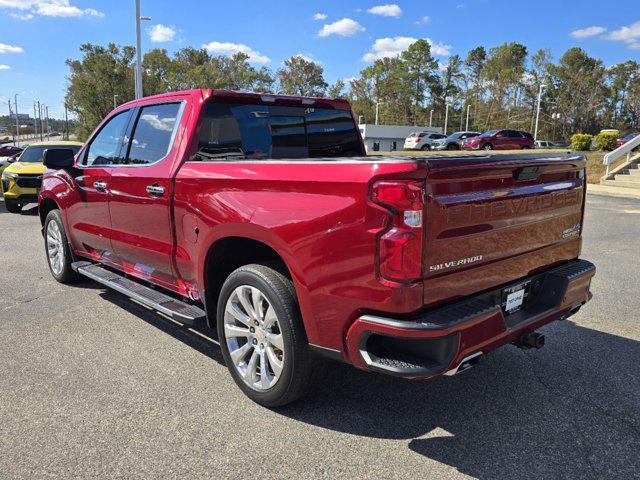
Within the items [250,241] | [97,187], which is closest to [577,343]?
[250,241]

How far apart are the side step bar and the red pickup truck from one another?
0.06 feet

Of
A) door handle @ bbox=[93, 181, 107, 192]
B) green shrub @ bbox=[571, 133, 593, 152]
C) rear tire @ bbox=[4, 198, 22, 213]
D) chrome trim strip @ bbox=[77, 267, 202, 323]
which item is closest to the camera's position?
chrome trim strip @ bbox=[77, 267, 202, 323]

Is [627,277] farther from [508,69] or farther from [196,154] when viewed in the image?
[508,69]

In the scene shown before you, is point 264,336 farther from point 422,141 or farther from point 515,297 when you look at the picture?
point 422,141

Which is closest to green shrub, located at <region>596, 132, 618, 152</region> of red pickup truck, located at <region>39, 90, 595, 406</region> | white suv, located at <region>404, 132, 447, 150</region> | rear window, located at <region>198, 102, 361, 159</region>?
white suv, located at <region>404, 132, 447, 150</region>

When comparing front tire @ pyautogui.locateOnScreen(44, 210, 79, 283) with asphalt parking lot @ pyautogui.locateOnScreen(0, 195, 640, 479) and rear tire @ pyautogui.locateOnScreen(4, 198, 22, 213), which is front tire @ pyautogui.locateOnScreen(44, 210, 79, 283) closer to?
asphalt parking lot @ pyautogui.locateOnScreen(0, 195, 640, 479)

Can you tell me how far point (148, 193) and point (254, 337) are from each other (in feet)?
4.98

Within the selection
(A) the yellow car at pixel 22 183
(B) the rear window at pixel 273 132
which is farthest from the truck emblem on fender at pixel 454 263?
(A) the yellow car at pixel 22 183

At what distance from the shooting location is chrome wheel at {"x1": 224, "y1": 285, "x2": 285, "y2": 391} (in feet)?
10.1

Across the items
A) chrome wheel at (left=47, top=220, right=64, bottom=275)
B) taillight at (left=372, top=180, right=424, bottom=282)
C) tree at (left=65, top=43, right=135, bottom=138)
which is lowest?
chrome wheel at (left=47, top=220, right=64, bottom=275)

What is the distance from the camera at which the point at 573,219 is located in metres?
3.51

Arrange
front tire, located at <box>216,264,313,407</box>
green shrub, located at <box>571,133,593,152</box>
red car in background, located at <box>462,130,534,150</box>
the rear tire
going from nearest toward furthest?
front tire, located at <box>216,264,313,407</box> → the rear tire → green shrub, located at <box>571,133,593,152</box> → red car in background, located at <box>462,130,534,150</box>

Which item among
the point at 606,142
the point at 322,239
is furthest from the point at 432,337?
the point at 606,142

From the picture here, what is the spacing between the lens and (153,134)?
13.7 ft
